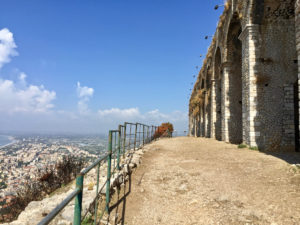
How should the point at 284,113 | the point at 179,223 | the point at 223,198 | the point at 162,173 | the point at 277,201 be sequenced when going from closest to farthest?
1. the point at 179,223
2. the point at 277,201
3. the point at 223,198
4. the point at 162,173
5. the point at 284,113

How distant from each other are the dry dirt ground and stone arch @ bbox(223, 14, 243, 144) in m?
6.97

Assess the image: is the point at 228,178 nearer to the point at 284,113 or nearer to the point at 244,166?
the point at 244,166

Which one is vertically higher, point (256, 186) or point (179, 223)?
point (256, 186)

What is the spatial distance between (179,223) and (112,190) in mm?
1853

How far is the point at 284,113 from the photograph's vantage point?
905 centimetres

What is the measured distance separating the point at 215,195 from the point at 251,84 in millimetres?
6965

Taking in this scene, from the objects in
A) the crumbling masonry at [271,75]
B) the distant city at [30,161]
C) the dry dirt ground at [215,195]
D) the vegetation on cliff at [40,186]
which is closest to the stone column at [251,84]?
the crumbling masonry at [271,75]

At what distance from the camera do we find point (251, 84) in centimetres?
933

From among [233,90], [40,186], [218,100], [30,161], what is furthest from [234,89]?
[30,161]

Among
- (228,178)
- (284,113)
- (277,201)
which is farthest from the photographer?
(284,113)

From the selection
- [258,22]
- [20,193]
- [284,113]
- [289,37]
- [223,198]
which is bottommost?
[20,193]

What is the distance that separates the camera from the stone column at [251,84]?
30.4 feet

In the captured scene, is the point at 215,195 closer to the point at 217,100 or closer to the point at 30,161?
the point at 217,100

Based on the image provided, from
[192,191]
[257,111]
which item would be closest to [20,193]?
[192,191]
